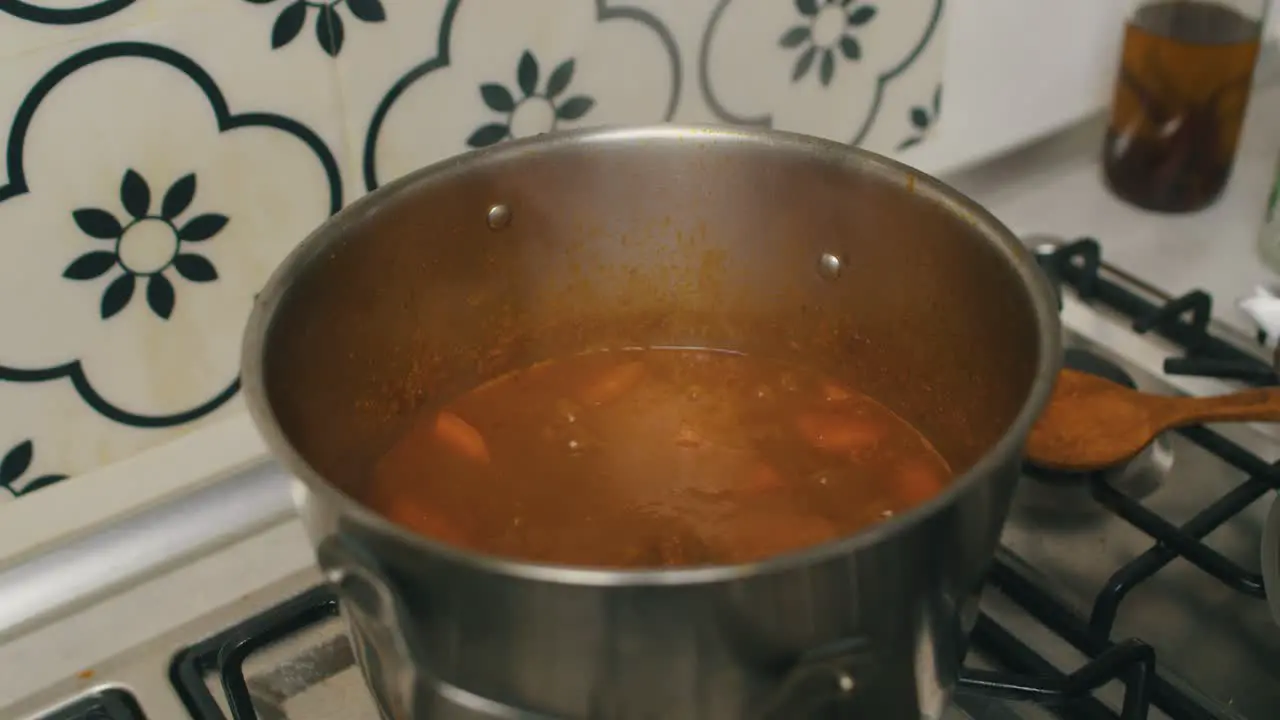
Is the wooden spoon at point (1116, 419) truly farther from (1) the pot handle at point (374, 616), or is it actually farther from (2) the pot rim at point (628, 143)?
(1) the pot handle at point (374, 616)

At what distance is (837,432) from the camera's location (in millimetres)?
698

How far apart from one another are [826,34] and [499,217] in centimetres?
29

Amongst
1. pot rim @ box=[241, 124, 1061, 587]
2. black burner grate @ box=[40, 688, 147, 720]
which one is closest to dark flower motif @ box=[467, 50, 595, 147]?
pot rim @ box=[241, 124, 1061, 587]

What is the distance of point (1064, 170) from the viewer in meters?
1.03

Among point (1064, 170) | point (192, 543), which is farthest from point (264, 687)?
point (1064, 170)

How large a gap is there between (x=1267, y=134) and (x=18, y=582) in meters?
1.00

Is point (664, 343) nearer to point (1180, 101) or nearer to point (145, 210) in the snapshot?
point (145, 210)

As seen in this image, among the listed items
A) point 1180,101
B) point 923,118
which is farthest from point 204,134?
point 1180,101

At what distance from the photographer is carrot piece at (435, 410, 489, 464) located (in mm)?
674

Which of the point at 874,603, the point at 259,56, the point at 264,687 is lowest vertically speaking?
the point at 264,687

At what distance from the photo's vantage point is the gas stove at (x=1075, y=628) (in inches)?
23.3

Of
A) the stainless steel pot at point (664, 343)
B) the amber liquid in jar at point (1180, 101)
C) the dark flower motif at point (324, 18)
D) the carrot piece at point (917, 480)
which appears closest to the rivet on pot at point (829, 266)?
the stainless steel pot at point (664, 343)

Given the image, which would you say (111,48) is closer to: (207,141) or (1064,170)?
(207,141)

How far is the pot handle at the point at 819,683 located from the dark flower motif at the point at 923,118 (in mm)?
530
